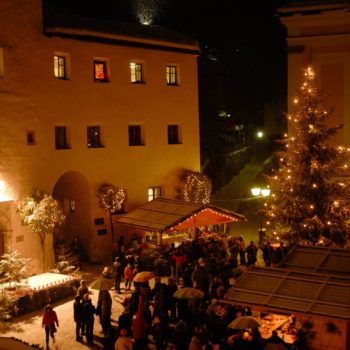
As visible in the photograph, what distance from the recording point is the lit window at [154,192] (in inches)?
1161

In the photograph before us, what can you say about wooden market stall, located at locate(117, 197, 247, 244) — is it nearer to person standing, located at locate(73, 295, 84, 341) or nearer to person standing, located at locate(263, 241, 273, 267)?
person standing, located at locate(263, 241, 273, 267)

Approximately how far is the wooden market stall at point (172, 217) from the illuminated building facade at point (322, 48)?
661 centimetres

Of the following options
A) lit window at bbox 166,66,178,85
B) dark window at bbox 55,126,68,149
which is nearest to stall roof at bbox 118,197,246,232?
dark window at bbox 55,126,68,149

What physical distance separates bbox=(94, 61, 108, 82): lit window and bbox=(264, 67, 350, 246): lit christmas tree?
10.4 metres

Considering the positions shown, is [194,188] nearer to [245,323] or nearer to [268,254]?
[268,254]

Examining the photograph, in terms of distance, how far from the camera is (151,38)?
28438mm

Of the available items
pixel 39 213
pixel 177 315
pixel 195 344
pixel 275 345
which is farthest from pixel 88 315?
pixel 39 213

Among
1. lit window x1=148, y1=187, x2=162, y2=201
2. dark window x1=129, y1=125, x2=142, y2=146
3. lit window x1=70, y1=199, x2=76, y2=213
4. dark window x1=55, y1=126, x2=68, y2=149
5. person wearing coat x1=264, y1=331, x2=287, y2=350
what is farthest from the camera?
lit window x1=148, y1=187, x2=162, y2=201

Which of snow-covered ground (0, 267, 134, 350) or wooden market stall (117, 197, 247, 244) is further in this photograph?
wooden market stall (117, 197, 247, 244)

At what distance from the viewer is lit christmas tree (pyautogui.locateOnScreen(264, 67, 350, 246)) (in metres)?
21.1

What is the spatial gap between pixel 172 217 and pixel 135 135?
675 centimetres

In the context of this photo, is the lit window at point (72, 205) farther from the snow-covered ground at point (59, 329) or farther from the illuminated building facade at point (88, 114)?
the snow-covered ground at point (59, 329)

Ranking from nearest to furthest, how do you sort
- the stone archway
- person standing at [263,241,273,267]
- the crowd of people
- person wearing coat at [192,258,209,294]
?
the crowd of people < person wearing coat at [192,258,209,294] < person standing at [263,241,273,267] < the stone archway

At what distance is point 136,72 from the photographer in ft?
94.5
